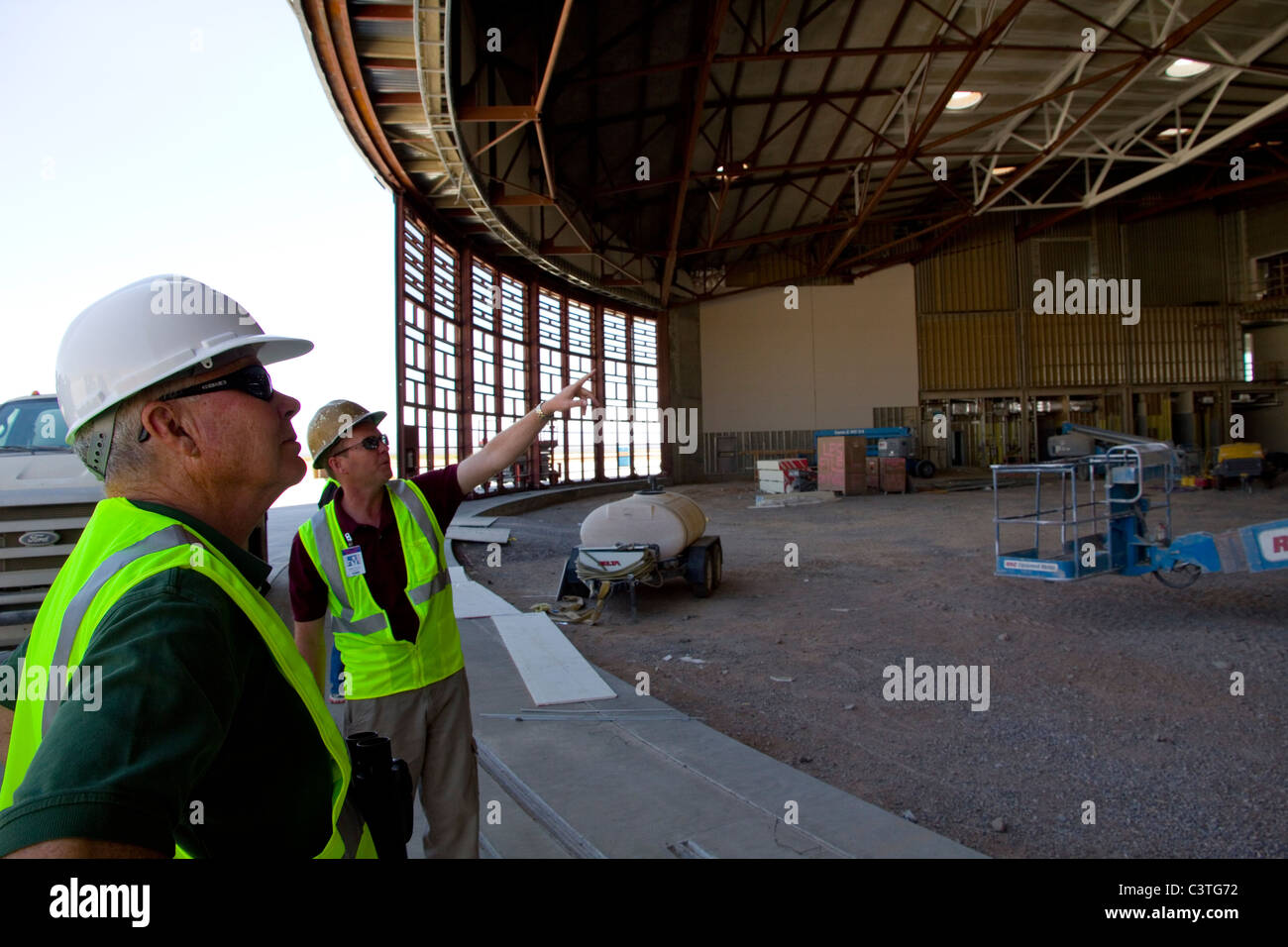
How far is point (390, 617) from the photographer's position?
2938 mm

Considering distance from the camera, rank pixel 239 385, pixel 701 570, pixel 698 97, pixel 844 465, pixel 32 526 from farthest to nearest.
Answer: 1. pixel 844 465
2. pixel 698 97
3. pixel 701 570
4. pixel 32 526
5. pixel 239 385

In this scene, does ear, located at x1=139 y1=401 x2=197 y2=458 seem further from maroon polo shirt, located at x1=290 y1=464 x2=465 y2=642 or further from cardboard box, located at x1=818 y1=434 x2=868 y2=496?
cardboard box, located at x1=818 y1=434 x2=868 y2=496

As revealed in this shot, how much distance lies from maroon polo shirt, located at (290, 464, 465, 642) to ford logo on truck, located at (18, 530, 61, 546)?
4.69 m

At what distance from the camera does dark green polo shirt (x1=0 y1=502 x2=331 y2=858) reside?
0.85 m

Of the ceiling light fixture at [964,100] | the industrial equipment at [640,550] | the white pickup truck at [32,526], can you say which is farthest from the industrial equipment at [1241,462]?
the white pickup truck at [32,526]

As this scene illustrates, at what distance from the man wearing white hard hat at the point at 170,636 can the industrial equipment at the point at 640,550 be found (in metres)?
7.33

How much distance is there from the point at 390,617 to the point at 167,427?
171cm

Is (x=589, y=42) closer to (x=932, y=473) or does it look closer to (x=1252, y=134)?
(x=932, y=473)

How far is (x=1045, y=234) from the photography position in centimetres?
3409

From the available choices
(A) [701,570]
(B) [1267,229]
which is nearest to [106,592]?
(A) [701,570]

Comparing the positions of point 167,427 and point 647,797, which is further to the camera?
point 647,797

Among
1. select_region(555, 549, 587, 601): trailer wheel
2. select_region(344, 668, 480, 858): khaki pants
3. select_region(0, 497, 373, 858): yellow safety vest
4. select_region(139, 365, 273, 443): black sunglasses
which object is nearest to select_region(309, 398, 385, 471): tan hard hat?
select_region(344, 668, 480, 858): khaki pants

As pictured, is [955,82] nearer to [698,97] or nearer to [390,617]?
[698,97]

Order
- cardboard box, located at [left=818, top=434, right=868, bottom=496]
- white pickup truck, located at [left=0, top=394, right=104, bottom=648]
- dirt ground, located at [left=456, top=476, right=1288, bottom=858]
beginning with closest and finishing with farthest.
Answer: dirt ground, located at [left=456, top=476, right=1288, bottom=858] < white pickup truck, located at [left=0, top=394, right=104, bottom=648] < cardboard box, located at [left=818, top=434, right=868, bottom=496]
